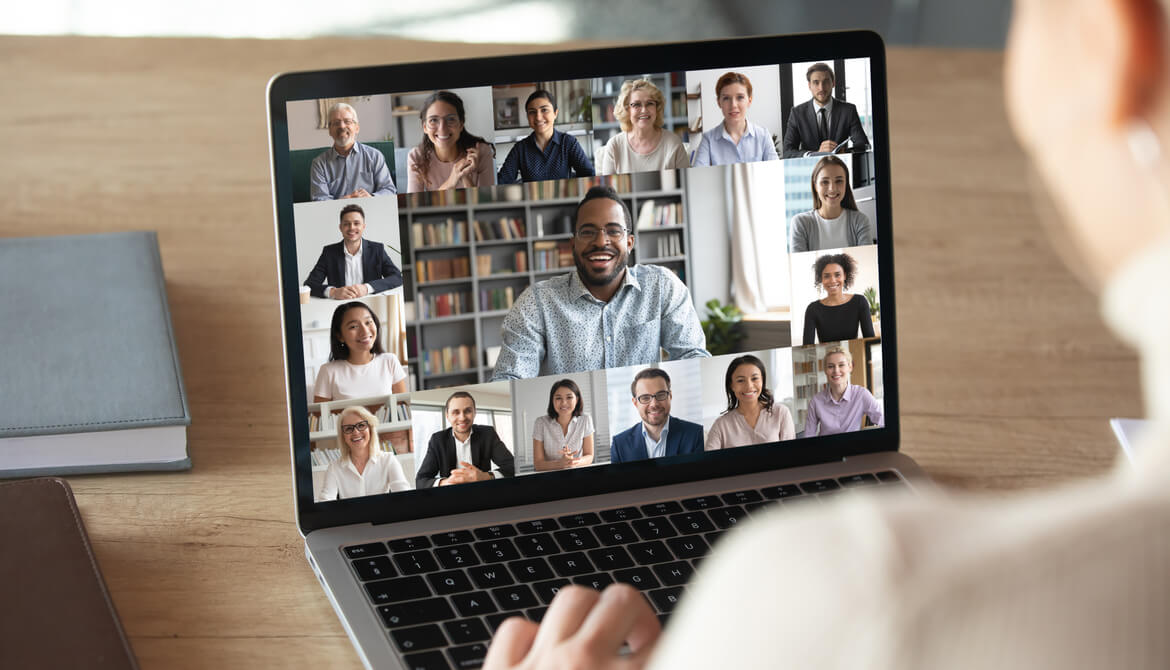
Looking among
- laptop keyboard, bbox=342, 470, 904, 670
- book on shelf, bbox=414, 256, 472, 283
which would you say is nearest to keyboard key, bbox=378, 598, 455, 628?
laptop keyboard, bbox=342, 470, 904, 670

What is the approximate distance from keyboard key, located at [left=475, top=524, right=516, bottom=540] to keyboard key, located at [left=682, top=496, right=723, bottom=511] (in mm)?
121

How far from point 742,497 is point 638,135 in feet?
0.83

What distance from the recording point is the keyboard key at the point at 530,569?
64 centimetres

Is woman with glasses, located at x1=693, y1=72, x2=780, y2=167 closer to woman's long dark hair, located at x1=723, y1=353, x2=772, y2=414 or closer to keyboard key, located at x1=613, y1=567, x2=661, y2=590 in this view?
woman's long dark hair, located at x1=723, y1=353, x2=772, y2=414

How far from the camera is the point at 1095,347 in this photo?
0.98 m

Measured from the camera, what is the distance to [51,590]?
24.3 inches

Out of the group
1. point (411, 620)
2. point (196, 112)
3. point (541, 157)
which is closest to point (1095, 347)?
point (541, 157)

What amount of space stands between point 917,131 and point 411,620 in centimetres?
102

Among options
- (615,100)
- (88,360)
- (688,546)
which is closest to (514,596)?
(688,546)

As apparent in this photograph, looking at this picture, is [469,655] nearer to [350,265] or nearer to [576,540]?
[576,540]

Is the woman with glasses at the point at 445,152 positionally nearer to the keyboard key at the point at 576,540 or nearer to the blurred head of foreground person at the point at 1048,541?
the keyboard key at the point at 576,540

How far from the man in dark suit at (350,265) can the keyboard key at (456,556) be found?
0.55 feet

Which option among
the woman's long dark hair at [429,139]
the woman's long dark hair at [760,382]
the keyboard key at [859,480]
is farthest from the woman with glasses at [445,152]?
the keyboard key at [859,480]

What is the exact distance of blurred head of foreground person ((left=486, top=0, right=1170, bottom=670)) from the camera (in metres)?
0.21
